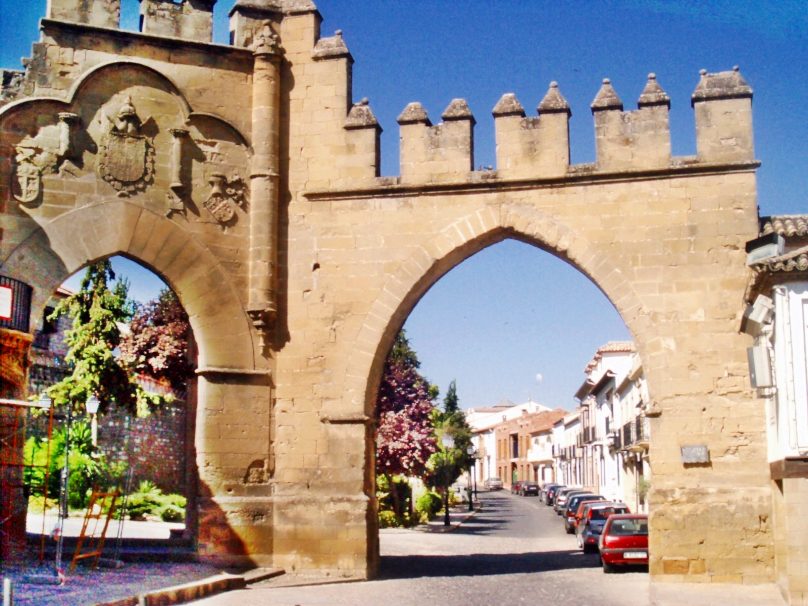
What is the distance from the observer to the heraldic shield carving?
14.5 m

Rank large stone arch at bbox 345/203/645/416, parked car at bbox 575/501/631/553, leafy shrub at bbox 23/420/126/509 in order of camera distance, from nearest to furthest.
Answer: large stone arch at bbox 345/203/645/416 < parked car at bbox 575/501/631/553 < leafy shrub at bbox 23/420/126/509

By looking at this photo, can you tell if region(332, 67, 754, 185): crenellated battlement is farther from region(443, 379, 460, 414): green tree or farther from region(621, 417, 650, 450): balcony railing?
region(443, 379, 460, 414): green tree

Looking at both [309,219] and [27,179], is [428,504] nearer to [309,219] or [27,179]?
[309,219]

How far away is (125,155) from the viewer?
14.5 meters

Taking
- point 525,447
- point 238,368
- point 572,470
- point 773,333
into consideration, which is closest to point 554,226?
point 773,333

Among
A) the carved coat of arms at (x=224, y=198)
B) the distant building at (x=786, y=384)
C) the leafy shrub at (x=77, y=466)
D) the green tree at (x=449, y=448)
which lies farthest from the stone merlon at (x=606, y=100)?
the green tree at (x=449, y=448)

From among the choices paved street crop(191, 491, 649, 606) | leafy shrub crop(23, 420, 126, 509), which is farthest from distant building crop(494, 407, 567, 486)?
paved street crop(191, 491, 649, 606)

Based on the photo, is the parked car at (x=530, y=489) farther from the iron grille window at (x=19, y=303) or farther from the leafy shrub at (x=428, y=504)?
the iron grille window at (x=19, y=303)

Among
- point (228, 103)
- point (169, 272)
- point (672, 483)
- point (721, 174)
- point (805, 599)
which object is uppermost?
point (228, 103)

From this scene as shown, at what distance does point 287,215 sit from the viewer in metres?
15.0

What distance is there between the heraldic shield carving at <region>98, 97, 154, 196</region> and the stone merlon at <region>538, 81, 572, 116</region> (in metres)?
5.62

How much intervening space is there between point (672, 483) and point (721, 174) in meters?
4.12

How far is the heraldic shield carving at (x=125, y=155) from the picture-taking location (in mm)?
14461

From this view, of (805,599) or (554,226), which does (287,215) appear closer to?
(554,226)
